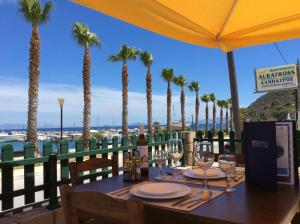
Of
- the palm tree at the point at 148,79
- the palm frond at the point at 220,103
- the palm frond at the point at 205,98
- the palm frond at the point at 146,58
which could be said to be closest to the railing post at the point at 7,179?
the palm tree at the point at 148,79

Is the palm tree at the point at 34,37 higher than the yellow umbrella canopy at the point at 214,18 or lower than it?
higher

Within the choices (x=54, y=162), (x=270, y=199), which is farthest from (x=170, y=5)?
(x=54, y=162)

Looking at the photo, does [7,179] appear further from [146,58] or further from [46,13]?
[146,58]

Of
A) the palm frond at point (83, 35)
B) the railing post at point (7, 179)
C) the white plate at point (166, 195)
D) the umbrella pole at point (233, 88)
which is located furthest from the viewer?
the palm frond at point (83, 35)

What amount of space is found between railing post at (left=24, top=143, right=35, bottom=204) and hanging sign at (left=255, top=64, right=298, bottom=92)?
327 inches

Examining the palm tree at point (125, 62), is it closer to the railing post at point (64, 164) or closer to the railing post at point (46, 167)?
the railing post at point (64, 164)

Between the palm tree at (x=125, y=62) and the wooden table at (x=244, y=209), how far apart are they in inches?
801

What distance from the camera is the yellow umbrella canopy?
2.14 m

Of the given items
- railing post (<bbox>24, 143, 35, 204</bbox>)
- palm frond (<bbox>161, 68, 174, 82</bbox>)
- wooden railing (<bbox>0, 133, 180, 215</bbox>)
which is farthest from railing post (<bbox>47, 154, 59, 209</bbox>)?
palm frond (<bbox>161, 68, 174, 82</bbox>)

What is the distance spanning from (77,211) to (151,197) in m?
0.38

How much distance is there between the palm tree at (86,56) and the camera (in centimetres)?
Result: 1805

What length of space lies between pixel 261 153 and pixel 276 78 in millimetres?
8960

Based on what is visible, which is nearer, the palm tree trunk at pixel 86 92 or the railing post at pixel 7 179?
the railing post at pixel 7 179

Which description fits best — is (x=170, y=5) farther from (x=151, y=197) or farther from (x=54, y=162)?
(x=54, y=162)
